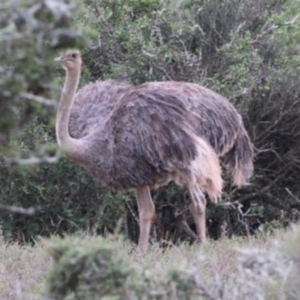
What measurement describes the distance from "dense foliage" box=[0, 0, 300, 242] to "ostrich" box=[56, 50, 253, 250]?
Answer: 2.09 feet

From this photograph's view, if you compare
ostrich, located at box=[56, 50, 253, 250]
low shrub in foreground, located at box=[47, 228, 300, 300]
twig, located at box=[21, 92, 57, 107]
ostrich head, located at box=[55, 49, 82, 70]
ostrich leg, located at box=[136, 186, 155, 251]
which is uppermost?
twig, located at box=[21, 92, 57, 107]

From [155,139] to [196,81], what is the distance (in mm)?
1748

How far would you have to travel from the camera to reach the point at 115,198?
35.0 feet

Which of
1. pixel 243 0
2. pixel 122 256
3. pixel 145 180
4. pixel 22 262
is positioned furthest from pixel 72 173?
pixel 122 256

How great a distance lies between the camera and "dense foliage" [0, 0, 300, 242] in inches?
412

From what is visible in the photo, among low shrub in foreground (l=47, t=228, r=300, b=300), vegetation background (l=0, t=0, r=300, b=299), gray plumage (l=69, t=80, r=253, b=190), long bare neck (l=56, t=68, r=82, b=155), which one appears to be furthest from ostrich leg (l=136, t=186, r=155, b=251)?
low shrub in foreground (l=47, t=228, r=300, b=300)

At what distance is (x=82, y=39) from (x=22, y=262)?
3.56 meters

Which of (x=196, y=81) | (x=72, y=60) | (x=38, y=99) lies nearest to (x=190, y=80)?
(x=196, y=81)

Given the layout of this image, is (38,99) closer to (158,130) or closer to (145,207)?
(158,130)

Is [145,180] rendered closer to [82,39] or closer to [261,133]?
[261,133]

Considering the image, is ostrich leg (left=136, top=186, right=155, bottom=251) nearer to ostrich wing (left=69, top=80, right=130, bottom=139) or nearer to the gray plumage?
the gray plumage

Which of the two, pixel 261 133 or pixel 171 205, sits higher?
pixel 261 133

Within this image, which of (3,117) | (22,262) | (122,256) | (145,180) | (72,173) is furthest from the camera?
(72,173)

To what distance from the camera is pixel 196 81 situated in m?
→ 10.8
